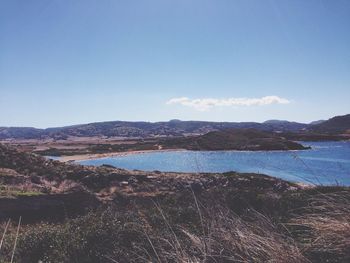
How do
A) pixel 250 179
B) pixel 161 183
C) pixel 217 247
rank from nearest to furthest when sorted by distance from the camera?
pixel 217 247 < pixel 161 183 < pixel 250 179

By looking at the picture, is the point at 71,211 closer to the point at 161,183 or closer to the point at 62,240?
the point at 161,183

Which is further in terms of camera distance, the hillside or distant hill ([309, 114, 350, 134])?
distant hill ([309, 114, 350, 134])

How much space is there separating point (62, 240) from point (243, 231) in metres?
5.69

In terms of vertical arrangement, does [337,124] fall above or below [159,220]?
above

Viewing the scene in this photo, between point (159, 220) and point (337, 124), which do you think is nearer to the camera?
point (159, 220)

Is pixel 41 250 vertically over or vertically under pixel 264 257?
under

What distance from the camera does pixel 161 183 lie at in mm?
29031

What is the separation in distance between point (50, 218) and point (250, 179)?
63.5ft

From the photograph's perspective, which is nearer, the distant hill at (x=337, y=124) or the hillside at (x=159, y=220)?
the hillside at (x=159, y=220)

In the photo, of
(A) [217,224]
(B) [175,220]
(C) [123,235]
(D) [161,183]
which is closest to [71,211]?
(D) [161,183]

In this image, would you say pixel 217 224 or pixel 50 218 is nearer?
pixel 217 224

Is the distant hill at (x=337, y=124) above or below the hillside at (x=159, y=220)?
above

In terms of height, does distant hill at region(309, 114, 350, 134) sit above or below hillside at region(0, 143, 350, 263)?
above

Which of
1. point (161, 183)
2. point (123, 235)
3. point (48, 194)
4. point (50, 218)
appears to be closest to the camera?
point (123, 235)
